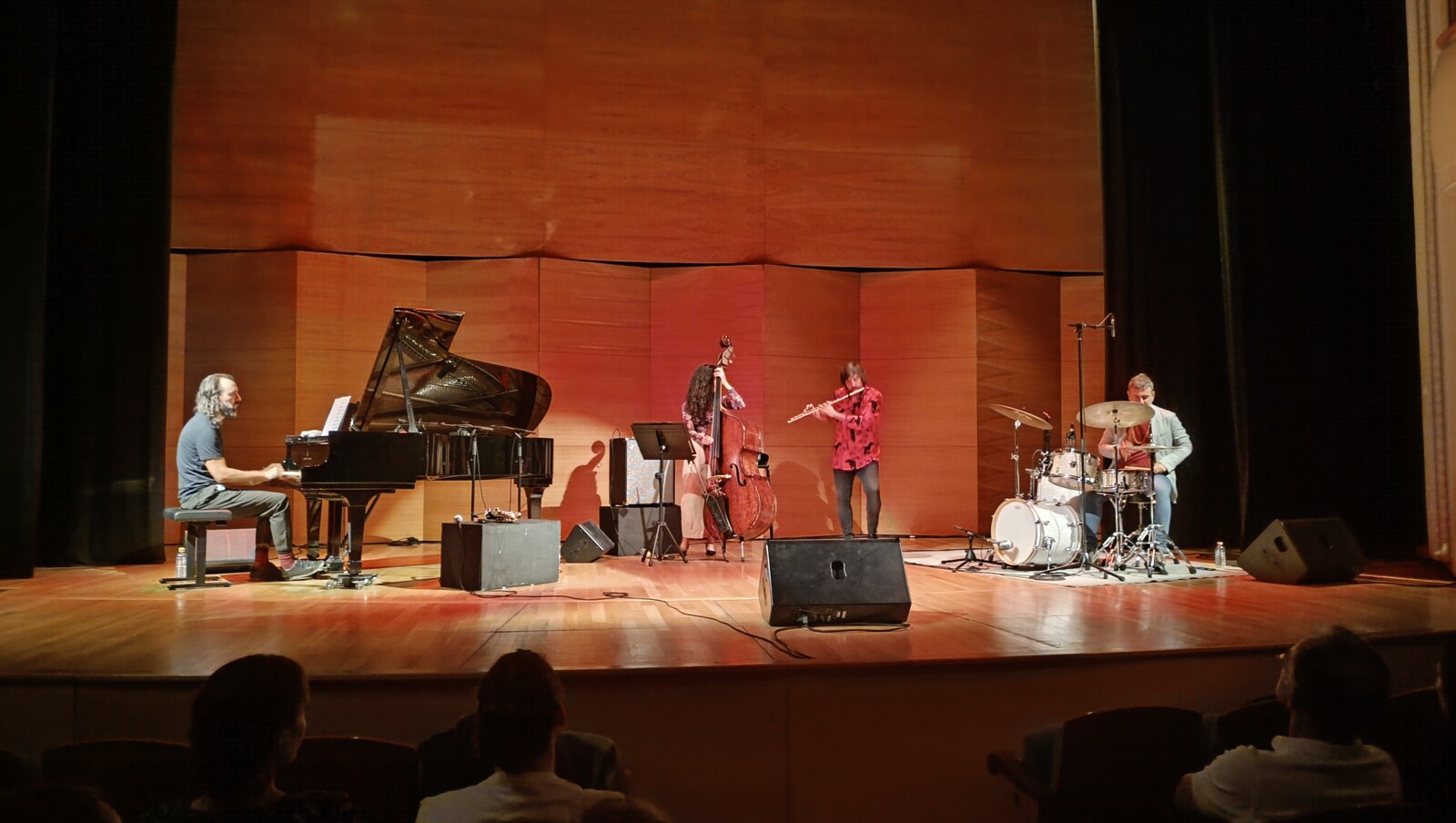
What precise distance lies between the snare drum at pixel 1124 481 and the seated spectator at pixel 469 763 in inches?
183

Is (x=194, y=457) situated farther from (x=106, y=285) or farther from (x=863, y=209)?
(x=863, y=209)

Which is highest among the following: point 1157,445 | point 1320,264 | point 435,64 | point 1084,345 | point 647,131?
point 435,64

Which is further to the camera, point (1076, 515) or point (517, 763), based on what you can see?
point (1076, 515)

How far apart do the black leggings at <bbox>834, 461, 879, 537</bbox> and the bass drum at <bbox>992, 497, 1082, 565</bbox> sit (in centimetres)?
136

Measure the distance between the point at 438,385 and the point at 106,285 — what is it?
3048 millimetres

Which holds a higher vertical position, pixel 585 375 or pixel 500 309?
pixel 500 309

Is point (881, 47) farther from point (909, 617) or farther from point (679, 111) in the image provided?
point (909, 617)

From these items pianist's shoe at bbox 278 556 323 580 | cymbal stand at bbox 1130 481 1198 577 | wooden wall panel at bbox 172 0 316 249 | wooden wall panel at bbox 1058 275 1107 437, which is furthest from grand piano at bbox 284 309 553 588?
wooden wall panel at bbox 1058 275 1107 437

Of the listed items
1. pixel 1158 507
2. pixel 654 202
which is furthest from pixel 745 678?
pixel 654 202

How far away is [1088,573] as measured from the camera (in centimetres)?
612

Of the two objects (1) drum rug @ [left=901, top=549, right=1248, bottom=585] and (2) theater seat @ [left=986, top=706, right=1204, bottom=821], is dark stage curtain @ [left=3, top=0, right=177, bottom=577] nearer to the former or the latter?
(1) drum rug @ [left=901, top=549, right=1248, bottom=585]

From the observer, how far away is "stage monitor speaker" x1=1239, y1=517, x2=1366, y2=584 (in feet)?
18.2

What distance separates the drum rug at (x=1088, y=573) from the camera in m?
5.77

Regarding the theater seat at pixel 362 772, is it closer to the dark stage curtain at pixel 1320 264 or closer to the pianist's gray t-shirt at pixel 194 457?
the pianist's gray t-shirt at pixel 194 457
